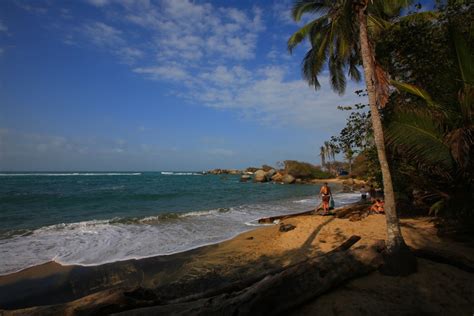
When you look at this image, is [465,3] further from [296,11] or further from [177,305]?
[177,305]

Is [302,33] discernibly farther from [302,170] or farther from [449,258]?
[302,170]

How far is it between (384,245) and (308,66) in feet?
37.4

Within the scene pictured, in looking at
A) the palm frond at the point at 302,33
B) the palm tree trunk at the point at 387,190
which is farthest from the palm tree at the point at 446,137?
the palm frond at the point at 302,33

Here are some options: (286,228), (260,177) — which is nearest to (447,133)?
(286,228)

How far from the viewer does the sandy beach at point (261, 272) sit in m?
3.92

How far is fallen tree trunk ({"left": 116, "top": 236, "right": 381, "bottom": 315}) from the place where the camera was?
11.0 feet

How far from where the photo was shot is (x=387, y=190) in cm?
555

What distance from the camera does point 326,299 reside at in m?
4.14

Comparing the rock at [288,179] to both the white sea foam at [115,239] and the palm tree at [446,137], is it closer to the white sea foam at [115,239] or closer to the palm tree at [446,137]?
the white sea foam at [115,239]

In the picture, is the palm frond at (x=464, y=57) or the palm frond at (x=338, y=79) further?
the palm frond at (x=338, y=79)

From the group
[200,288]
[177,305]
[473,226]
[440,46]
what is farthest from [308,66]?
[177,305]

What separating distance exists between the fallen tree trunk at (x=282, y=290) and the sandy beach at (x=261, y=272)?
18 cm

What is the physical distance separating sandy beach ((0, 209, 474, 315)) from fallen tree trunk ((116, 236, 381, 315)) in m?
0.18

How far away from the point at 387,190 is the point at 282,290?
3.15 metres
